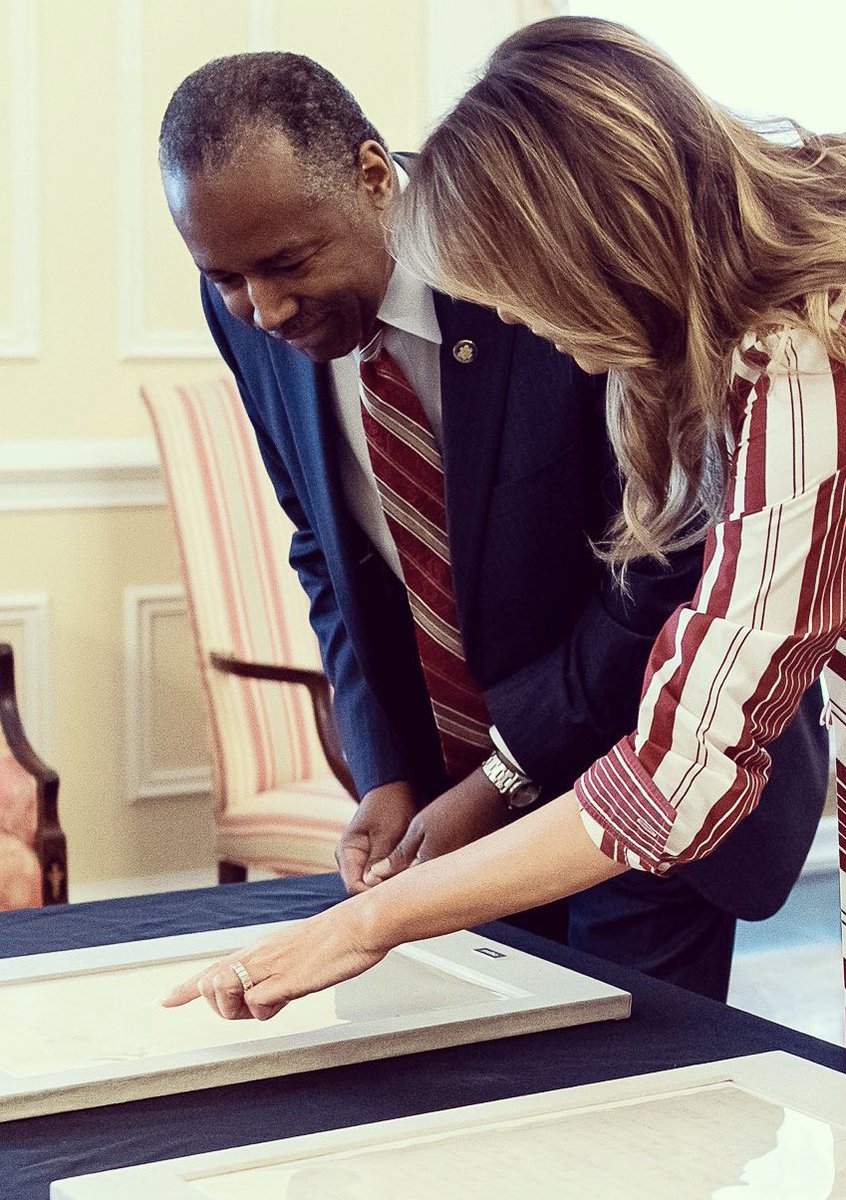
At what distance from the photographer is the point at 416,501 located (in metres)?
1.82

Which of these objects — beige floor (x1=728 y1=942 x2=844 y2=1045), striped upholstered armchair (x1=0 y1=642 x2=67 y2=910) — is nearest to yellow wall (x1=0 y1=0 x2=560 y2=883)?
striped upholstered armchair (x1=0 y1=642 x2=67 y2=910)

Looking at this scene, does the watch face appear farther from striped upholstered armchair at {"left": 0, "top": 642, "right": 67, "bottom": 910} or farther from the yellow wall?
the yellow wall

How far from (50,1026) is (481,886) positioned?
0.35 metres

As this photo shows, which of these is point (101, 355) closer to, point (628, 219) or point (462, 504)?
point (462, 504)

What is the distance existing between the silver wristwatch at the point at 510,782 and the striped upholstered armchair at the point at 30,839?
4.71 ft

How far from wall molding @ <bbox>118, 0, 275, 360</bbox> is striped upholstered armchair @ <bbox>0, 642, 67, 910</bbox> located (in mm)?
1162

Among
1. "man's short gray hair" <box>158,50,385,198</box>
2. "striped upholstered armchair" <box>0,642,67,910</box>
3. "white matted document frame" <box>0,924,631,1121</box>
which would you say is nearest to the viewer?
"white matted document frame" <box>0,924,631,1121</box>

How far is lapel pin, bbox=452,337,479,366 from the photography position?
5.81ft

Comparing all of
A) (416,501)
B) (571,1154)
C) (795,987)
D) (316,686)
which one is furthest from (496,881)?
(795,987)

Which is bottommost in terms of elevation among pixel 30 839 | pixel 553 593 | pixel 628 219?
pixel 30 839

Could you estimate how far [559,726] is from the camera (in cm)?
175

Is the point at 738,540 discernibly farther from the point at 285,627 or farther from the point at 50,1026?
the point at 285,627

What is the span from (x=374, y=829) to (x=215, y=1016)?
1.74 ft

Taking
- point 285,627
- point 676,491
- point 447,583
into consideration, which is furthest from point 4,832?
point 676,491
